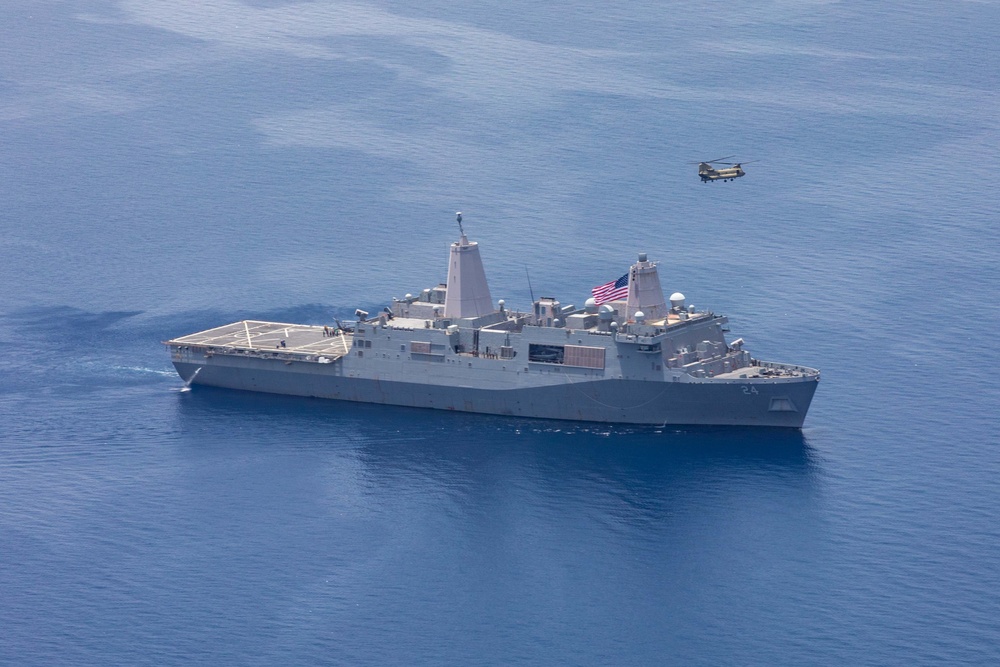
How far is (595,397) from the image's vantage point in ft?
276

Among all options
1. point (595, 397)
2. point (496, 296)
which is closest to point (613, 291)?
point (595, 397)

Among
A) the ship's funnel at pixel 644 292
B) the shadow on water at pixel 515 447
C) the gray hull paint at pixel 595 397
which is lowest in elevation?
the shadow on water at pixel 515 447

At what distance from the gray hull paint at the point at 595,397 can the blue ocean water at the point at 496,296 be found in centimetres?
131

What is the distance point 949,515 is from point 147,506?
36.5 meters

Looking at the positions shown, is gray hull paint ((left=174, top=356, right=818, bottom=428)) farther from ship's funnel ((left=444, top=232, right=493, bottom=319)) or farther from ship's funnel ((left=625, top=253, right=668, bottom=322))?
ship's funnel ((left=625, top=253, right=668, bottom=322))

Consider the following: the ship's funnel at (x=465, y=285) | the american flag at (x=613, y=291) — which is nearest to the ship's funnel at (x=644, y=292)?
the american flag at (x=613, y=291)

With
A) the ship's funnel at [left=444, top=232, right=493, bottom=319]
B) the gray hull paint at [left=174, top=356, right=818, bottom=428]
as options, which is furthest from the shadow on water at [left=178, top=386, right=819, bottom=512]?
the ship's funnel at [left=444, top=232, right=493, bottom=319]

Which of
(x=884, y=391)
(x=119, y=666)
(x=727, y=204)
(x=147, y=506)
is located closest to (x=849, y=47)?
(x=727, y=204)

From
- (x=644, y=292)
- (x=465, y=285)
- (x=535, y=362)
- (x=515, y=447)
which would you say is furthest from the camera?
(x=465, y=285)

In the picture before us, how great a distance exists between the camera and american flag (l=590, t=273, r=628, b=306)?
281ft

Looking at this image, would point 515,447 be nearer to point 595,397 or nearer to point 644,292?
point 595,397

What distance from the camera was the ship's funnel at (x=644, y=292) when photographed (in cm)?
8569

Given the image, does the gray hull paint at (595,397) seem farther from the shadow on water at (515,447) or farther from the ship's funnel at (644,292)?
the ship's funnel at (644,292)

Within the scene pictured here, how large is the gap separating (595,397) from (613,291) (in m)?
5.99
